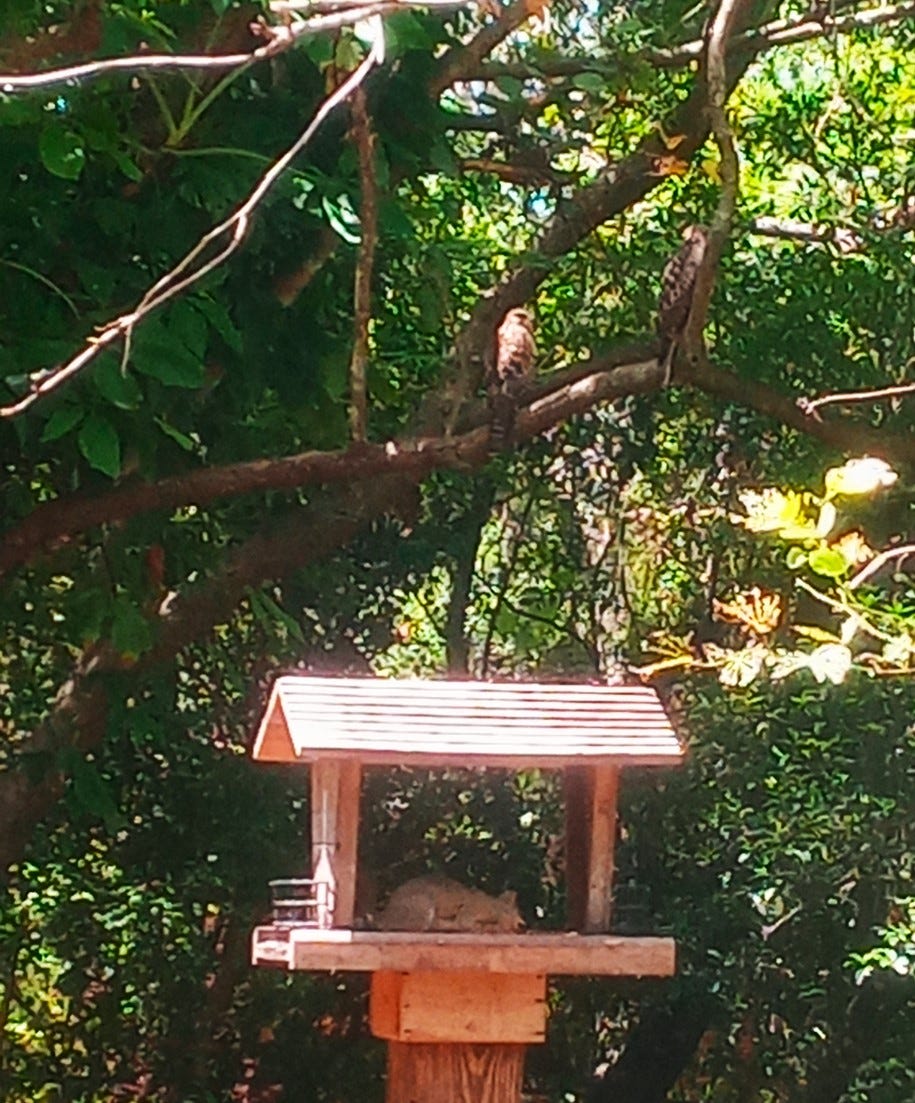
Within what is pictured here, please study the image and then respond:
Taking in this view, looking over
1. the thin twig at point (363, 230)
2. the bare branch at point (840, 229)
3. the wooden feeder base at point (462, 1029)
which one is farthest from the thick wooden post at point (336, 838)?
the bare branch at point (840, 229)

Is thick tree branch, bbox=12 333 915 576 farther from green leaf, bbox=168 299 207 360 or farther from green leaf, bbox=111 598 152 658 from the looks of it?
green leaf, bbox=168 299 207 360

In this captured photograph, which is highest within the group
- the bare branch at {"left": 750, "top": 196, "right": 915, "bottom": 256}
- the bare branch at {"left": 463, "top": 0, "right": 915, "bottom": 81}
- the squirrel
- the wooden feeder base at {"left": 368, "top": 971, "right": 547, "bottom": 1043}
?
the bare branch at {"left": 463, "top": 0, "right": 915, "bottom": 81}

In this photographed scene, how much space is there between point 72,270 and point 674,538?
7.27ft

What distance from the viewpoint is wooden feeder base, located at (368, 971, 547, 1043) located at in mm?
2676

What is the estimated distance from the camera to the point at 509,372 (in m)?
3.30

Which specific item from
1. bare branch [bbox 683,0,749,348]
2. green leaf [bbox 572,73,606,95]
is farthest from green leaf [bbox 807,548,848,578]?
green leaf [bbox 572,73,606,95]

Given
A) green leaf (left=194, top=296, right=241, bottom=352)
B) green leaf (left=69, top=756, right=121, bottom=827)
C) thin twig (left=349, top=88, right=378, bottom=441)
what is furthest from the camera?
green leaf (left=69, top=756, right=121, bottom=827)

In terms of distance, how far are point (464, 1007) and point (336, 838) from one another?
32cm

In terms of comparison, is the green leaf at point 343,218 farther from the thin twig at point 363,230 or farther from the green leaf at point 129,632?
the green leaf at point 129,632

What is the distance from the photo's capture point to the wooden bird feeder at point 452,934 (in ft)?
8.60

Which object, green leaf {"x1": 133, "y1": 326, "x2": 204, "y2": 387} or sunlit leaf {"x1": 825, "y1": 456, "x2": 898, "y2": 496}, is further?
green leaf {"x1": 133, "y1": 326, "x2": 204, "y2": 387}

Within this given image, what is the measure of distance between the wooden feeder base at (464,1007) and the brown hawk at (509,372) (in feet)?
2.66

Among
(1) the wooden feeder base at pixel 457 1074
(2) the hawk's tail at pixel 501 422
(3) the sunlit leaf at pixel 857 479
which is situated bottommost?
(1) the wooden feeder base at pixel 457 1074

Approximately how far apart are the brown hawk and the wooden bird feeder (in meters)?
0.42
